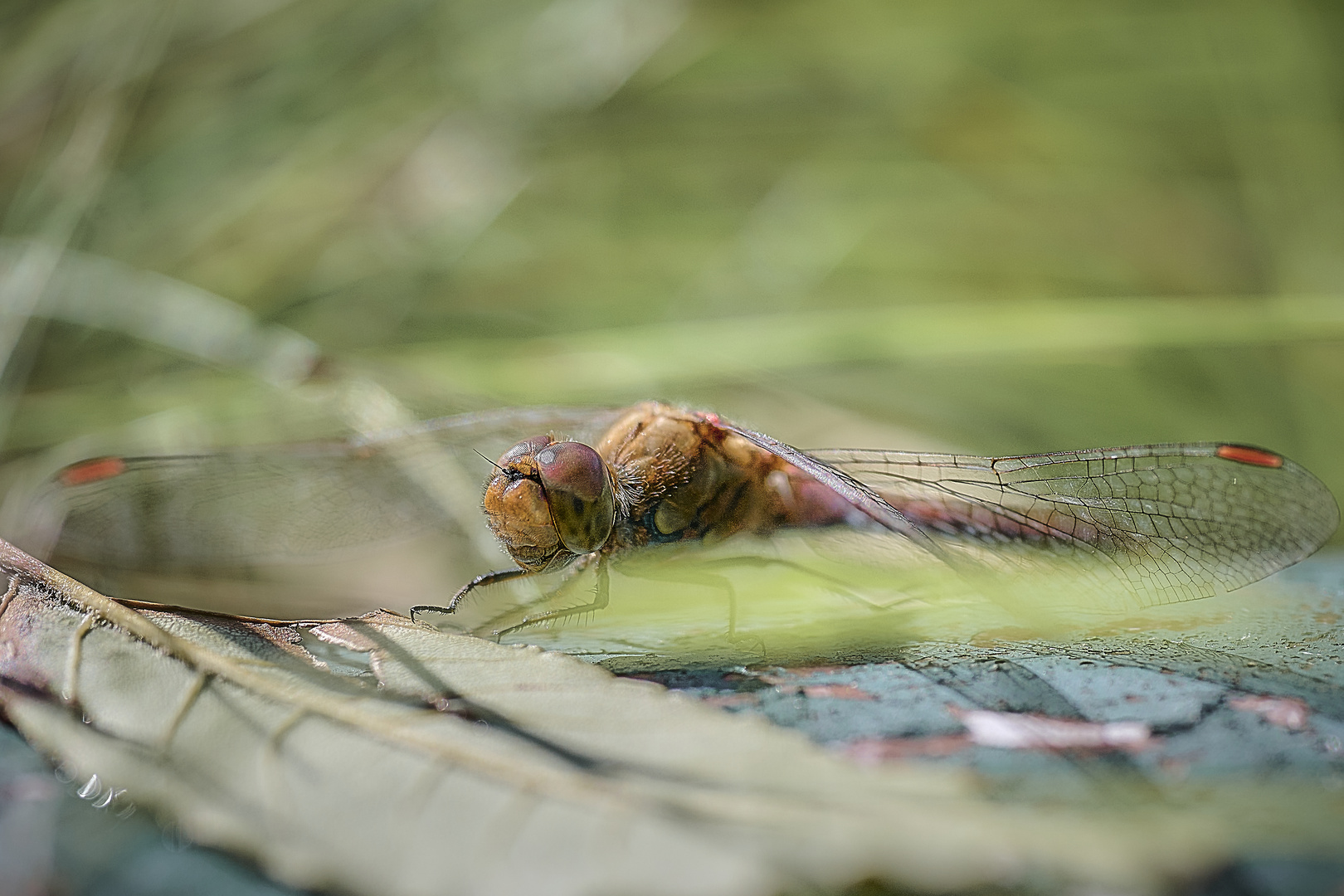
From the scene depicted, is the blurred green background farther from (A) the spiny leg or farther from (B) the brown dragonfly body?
(A) the spiny leg

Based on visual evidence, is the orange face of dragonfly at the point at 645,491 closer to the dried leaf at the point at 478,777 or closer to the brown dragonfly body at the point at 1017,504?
the brown dragonfly body at the point at 1017,504

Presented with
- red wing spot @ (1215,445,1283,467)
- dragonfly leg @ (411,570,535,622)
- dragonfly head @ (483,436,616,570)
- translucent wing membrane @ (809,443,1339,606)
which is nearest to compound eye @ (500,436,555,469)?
dragonfly head @ (483,436,616,570)

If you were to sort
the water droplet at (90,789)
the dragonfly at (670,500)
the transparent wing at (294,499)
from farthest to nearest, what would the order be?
the transparent wing at (294,499), the dragonfly at (670,500), the water droplet at (90,789)

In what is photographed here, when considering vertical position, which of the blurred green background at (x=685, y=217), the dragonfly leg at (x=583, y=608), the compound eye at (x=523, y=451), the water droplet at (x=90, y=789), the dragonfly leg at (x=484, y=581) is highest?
the blurred green background at (x=685, y=217)

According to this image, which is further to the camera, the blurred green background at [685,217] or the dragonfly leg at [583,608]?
the blurred green background at [685,217]

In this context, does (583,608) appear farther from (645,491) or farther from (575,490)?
(645,491)

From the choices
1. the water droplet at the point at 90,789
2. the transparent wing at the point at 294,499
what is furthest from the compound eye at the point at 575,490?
the water droplet at the point at 90,789

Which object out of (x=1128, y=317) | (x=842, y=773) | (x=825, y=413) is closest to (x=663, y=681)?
(x=842, y=773)
